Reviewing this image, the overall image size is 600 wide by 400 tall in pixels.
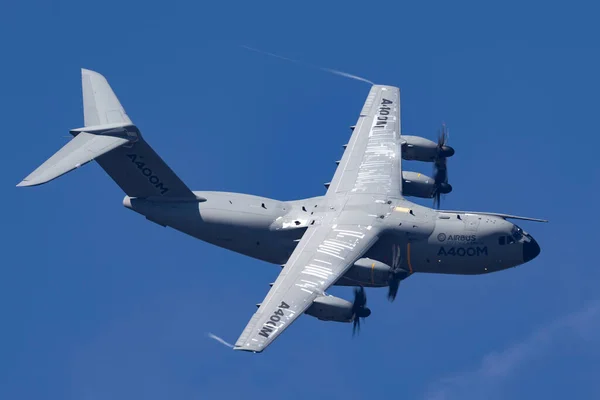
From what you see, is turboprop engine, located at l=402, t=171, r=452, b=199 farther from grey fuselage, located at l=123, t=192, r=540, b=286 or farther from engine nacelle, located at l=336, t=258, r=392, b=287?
engine nacelle, located at l=336, t=258, r=392, b=287

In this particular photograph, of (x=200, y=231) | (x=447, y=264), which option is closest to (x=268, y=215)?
(x=200, y=231)

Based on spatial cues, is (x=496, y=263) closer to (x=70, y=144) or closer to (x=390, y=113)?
(x=390, y=113)

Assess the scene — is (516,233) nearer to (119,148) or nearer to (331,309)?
(331,309)

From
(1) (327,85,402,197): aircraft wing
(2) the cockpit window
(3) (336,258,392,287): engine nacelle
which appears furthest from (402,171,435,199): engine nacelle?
(3) (336,258,392,287): engine nacelle

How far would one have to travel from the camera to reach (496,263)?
102 meters

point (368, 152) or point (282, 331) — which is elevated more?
point (368, 152)

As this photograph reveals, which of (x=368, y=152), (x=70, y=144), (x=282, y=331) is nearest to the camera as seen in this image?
(x=282, y=331)

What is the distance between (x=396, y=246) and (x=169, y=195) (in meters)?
14.9

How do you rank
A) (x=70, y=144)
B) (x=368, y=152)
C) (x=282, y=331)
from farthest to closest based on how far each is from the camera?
(x=368, y=152)
(x=70, y=144)
(x=282, y=331)

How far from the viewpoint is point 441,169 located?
109688 millimetres

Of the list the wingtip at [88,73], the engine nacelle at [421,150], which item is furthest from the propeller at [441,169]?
the wingtip at [88,73]

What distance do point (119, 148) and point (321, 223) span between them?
43.6 ft

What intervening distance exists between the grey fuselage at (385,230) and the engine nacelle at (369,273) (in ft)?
0.70

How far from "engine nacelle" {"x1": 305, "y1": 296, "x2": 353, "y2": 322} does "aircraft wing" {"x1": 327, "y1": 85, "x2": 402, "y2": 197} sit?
10.9 metres
